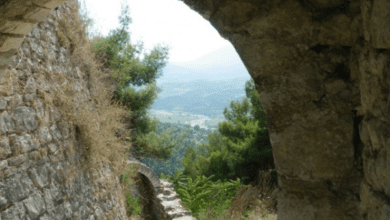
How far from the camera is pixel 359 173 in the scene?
1.26 meters

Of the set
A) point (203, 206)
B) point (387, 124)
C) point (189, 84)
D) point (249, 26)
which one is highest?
point (189, 84)

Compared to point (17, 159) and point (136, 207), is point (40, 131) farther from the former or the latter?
point (136, 207)

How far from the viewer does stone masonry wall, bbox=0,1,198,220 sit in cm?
308

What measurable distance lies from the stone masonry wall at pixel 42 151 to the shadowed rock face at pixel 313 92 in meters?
2.07

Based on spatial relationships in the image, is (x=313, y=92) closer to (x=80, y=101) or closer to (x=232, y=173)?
(x=80, y=101)

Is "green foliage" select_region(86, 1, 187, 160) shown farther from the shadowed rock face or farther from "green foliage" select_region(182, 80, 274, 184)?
the shadowed rock face

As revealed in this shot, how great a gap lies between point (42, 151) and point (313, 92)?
125 inches

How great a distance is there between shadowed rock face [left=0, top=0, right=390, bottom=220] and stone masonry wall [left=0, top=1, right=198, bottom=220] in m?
2.07

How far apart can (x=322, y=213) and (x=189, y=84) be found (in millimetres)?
80838

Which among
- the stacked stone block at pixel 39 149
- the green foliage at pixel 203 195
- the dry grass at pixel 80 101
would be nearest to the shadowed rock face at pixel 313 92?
the stacked stone block at pixel 39 149

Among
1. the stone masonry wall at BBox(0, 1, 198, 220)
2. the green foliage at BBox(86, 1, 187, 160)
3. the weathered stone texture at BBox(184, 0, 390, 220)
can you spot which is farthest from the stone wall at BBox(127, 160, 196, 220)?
the weathered stone texture at BBox(184, 0, 390, 220)

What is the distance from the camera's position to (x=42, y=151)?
3643 millimetres

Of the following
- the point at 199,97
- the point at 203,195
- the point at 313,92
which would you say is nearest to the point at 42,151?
the point at 313,92

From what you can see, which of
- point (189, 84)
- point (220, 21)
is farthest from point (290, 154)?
point (189, 84)
